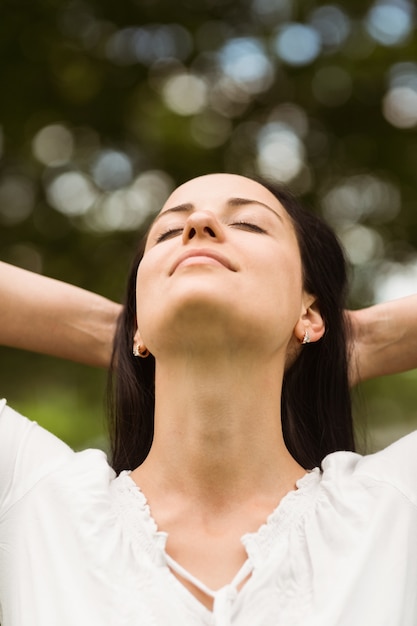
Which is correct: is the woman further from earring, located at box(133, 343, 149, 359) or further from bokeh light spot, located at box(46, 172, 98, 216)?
bokeh light spot, located at box(46, 172, 98, 216)

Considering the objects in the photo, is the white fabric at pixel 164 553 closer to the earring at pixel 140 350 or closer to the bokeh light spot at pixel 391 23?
the earring at pixel 140 350

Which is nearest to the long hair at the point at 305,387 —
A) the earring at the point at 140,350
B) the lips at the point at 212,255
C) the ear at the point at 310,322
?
the ear at the point at 310,322

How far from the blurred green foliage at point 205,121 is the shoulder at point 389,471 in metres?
4.12

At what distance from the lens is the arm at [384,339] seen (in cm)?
255

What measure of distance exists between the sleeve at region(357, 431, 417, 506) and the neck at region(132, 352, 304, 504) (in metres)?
0.20

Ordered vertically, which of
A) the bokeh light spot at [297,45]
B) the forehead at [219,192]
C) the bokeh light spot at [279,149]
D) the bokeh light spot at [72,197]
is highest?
the bokeh light spot at [297,45]

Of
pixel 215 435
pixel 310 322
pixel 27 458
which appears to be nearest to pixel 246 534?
pixel 215 435

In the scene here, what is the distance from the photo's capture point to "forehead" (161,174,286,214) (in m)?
2.37

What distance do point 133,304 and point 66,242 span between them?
156 inches

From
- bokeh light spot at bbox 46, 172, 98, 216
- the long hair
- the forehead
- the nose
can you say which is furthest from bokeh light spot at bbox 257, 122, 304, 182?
the nose

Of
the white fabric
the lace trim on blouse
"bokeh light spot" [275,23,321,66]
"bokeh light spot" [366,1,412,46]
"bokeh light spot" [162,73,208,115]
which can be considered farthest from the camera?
"bokeh light spot" [162,73,208,115]

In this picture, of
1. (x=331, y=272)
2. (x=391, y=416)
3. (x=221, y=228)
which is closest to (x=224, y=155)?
(x=391, y=416)

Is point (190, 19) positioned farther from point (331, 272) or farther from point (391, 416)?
point (331, 272)

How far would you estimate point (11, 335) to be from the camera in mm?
2477
